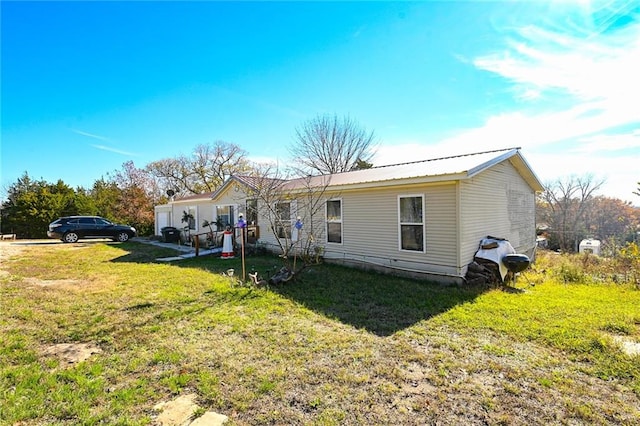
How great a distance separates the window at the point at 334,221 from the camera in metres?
9.70

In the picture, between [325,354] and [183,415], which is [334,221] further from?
[183,415]

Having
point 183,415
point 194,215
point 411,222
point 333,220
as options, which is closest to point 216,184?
point 194,215

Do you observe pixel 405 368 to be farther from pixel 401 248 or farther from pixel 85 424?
pixel 401 248

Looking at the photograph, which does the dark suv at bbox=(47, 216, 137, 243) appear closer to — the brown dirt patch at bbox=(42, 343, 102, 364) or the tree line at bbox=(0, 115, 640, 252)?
the tree line at bbox=(0, 115, 640, 252)

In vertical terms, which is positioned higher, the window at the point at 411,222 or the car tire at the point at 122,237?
the window at the point at 411,222

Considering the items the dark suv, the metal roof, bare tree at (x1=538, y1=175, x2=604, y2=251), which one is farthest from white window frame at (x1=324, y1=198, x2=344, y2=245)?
bare tree at (x1=538, y1=175, x2=604, y2=251)

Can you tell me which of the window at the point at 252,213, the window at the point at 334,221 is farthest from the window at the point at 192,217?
the window at the point at 334,221

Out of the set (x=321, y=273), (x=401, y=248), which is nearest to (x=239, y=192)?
(x=321, y=273)

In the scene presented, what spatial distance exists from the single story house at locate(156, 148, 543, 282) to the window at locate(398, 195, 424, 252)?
0.03 meters

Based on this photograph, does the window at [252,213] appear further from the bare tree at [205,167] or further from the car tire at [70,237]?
the bare tree at [205,167]

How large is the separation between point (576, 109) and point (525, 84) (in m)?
2.24

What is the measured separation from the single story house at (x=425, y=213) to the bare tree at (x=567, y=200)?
751 inches

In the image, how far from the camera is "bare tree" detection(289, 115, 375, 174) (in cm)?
2352

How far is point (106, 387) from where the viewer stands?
118 inches
